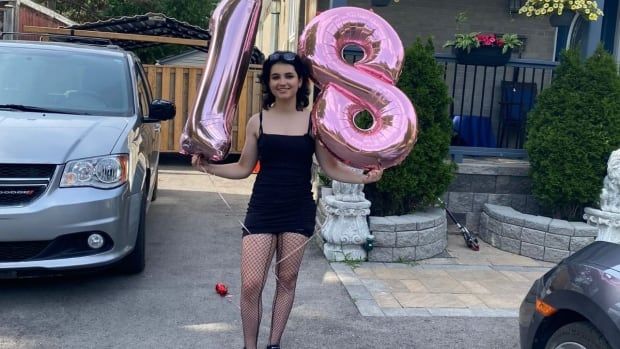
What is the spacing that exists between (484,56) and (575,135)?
1404 mm

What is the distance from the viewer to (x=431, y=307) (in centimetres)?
483

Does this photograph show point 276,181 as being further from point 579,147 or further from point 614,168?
point 579,147

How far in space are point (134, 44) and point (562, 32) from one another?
8.01 m

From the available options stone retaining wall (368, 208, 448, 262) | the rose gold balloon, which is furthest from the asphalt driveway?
the rose gold balloon

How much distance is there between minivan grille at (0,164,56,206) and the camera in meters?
4.15

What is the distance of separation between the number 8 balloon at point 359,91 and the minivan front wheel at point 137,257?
217 centimetres

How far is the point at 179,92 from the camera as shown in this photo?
1130cm

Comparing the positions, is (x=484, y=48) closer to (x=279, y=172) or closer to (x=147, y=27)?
(x=279, y=172)

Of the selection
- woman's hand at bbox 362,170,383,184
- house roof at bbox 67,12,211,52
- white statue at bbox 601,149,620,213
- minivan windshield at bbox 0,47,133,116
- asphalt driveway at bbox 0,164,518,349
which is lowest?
asphalt driveway at bbox 0,164,518,349

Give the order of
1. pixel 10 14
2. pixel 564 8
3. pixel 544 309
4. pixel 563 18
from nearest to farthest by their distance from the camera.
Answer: pixel 544 309, pixel 564 8, pixel 563 18, pixel 10 14

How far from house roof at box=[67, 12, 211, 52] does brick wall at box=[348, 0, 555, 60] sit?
12.6 ft

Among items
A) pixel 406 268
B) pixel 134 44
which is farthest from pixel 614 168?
pixel 134 44

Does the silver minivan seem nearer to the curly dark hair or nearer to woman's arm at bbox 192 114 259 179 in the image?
woman's arm at bbox 192 114 259 179

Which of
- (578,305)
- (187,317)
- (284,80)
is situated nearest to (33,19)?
(187,317)
